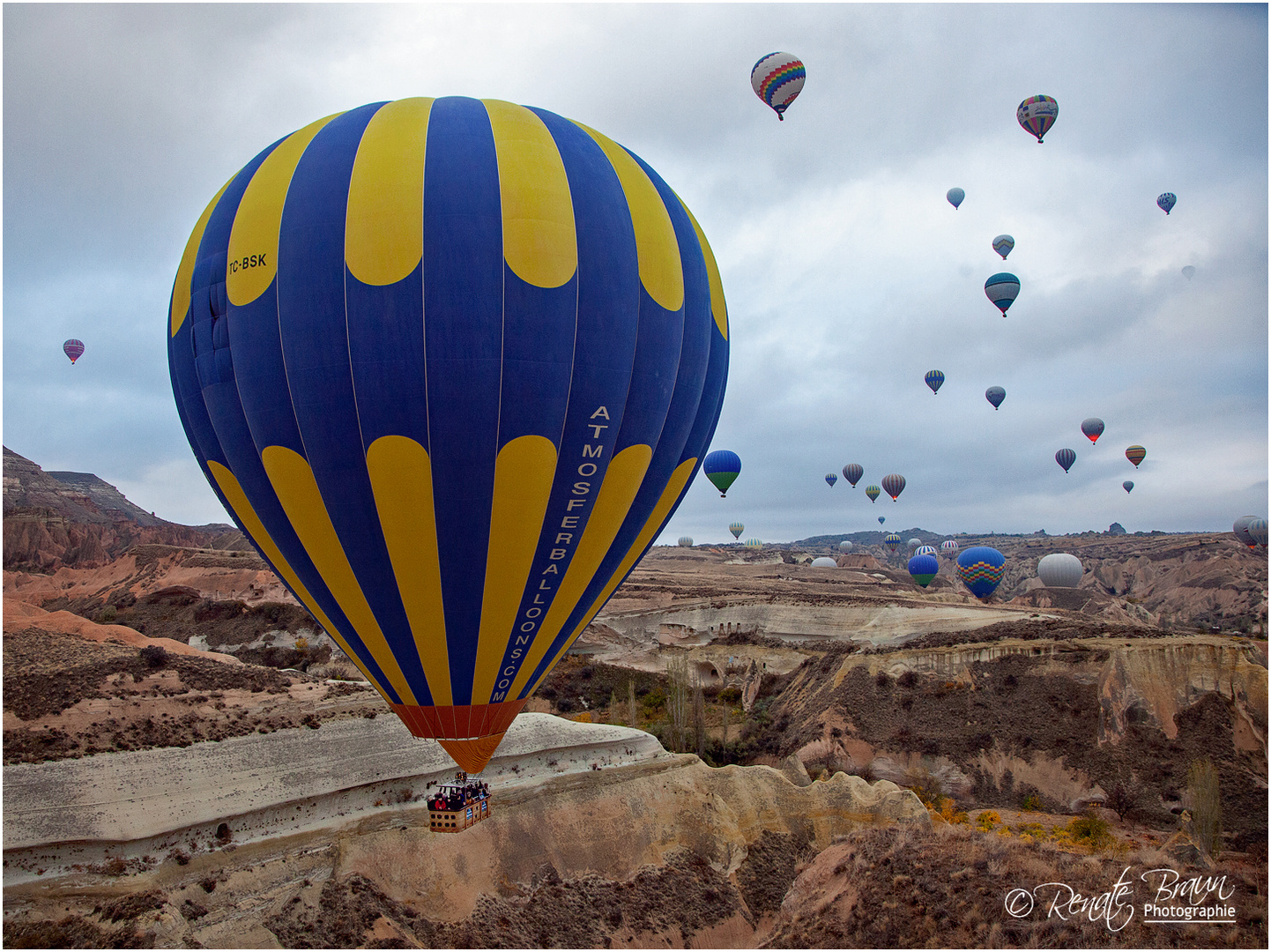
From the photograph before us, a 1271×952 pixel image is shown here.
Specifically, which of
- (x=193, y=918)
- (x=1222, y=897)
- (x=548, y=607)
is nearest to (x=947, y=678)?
(x=1222, y=897)

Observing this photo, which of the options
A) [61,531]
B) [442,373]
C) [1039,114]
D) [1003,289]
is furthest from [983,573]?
[61,531]

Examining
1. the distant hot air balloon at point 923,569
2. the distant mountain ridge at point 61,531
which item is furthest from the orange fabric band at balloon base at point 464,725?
the distant mountain ridge at point 61,531

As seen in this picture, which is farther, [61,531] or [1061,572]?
[61,531]

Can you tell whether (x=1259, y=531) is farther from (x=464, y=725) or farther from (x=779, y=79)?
(x=464, y=725)

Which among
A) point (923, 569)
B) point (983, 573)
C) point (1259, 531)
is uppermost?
point (1259, 531)

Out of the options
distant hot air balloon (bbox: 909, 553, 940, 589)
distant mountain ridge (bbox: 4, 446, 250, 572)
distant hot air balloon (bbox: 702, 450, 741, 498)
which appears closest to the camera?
distant hot air balloon (bbox: 702, 450, 741, 498)

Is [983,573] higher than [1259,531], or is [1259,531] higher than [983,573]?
[1259,531]

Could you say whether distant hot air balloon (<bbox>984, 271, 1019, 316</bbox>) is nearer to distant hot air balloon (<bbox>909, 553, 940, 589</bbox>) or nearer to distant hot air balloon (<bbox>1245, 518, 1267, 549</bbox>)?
distant hot air balloon (<bbox>909, 553, 940, 589</bbox>)

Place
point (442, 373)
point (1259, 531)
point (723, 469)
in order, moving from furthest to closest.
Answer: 1. point (1259, 531)
2. point (723, 469)
3. point (442, 373)

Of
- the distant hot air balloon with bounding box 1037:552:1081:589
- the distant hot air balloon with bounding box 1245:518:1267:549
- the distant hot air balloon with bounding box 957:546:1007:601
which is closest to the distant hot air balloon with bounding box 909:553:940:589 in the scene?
the distant hot air balloon with bounding box 957:546:1007:601
